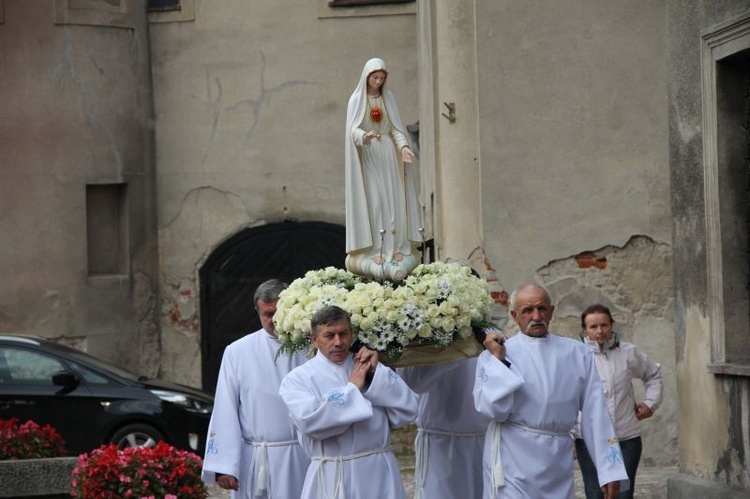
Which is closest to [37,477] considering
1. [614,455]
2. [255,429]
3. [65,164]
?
[255,429]

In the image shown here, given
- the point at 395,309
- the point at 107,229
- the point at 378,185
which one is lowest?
the point at 395,309

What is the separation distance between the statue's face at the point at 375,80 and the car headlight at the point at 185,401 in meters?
7.61

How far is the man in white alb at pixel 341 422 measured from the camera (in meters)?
7.80

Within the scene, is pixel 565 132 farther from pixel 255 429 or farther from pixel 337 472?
pixel 337 472

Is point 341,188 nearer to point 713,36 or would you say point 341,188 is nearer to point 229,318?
point 229,318

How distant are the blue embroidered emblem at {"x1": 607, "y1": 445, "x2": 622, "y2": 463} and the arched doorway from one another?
14.1 meters

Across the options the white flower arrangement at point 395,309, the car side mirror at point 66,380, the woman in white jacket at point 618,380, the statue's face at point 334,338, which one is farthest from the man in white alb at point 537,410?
the car side mirror at point 66,380

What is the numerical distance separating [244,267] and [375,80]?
13.7 metres

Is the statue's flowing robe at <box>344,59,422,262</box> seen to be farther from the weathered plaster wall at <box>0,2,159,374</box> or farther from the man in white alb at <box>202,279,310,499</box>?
the weathered plaster wall at <box>0,2,159,374</box>

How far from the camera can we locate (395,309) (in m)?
8.26

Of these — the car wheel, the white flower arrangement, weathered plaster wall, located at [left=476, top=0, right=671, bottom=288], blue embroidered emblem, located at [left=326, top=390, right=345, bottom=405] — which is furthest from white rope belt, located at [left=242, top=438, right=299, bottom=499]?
the car wheel

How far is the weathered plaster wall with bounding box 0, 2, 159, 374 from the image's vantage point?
21469mm

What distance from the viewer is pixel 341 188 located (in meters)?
22.5

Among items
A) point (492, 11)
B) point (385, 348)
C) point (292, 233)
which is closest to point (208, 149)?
point (292, 233)
